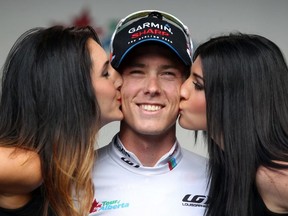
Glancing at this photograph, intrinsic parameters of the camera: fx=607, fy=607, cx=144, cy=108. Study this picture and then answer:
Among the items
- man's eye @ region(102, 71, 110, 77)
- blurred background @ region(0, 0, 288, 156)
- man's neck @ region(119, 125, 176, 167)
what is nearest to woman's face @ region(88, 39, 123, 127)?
man's eye @ region(102, 71, 110, 77)

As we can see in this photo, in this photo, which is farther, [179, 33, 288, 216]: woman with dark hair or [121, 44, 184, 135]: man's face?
[121, 44, 184, 135]: man's face

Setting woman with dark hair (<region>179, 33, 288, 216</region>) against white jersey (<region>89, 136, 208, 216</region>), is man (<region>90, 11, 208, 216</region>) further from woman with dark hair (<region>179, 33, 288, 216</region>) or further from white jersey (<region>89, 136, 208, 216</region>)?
woman with dark hair (<region>179, 33, 288, 216</region>)

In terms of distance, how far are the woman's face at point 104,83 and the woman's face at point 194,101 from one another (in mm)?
209

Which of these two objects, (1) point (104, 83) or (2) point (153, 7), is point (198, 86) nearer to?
(1) point (104, 83)

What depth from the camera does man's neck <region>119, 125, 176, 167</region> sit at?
6.63 ft

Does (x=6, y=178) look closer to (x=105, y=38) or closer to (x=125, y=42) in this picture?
(x=125, y=42)

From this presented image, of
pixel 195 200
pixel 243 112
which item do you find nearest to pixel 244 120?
pixel 243 112

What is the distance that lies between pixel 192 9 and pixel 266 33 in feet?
1.36

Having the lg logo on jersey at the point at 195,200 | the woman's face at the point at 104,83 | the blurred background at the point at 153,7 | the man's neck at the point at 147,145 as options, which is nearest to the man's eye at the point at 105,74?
the woman's face at the point at 104,83

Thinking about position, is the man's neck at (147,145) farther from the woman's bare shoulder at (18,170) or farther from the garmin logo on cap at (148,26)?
the woman's bare shoulder at (18,170)

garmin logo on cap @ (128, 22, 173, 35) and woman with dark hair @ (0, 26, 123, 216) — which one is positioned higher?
garmin logo on cap @ (128, 22, 173, 35)

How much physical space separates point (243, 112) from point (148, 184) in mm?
390

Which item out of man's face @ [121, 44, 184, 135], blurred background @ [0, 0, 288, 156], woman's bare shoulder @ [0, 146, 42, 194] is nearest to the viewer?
woman's bare shoulder @ [0, 146, 42, 194]

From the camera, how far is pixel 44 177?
5.36 feet
